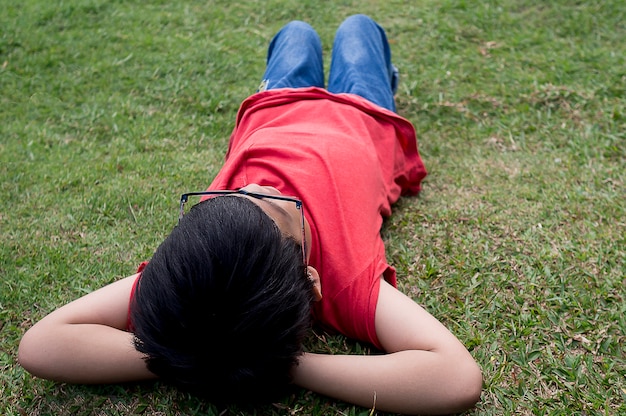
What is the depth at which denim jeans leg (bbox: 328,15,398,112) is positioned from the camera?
9.93 ft

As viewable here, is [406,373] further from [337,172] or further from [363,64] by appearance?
[363,64]

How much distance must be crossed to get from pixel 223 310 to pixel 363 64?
80.4 inches

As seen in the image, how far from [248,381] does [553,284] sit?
1.41 meters

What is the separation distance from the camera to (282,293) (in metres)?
1.58

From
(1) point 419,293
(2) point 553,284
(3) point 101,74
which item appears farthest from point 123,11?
(2) point 553,284

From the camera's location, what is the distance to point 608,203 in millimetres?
2783

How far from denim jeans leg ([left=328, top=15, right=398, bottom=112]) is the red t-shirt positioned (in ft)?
0.77

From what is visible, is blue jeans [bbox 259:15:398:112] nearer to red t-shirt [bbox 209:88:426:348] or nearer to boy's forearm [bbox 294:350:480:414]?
red t-shirt [bbox 209:88:426:348]

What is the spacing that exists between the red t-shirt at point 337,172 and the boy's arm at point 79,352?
2.16 feet

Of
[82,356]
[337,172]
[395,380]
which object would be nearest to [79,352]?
[82,356]

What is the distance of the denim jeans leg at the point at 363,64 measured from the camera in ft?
9.93

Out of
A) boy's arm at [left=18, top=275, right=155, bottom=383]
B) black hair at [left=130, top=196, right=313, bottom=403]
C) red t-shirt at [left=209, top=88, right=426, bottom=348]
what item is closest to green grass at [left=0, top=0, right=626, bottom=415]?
boy's arm at [left=18, top=275, right=155, bottom=383]

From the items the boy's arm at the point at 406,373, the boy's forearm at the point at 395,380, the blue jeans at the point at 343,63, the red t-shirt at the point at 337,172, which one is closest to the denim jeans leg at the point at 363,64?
the blue jeans at the point at 343,63

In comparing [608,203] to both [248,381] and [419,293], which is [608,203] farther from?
[248,381]
